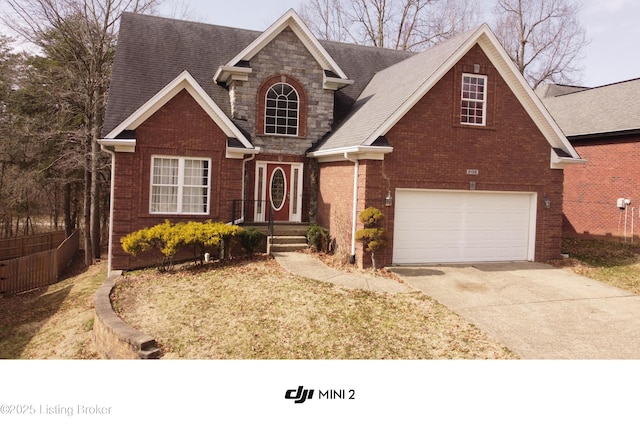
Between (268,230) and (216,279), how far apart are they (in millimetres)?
3608

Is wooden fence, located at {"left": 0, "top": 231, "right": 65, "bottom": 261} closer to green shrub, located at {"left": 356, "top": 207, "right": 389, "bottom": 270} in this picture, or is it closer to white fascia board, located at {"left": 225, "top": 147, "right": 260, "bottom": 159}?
white fascia board, located at {"left": 225, "top": 147, "right": 260, "bottom": 159}

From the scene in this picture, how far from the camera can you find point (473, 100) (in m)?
14.0

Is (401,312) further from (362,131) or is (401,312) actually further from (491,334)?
(362,131)

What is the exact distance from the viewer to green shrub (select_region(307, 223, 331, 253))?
1490 cm

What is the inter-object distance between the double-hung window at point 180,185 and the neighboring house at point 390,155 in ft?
0.10

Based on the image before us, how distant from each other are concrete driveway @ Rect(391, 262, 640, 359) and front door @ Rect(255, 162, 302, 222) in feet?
17.5

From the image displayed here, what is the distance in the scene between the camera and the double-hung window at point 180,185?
1394cm

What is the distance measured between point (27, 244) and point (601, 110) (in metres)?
27.2

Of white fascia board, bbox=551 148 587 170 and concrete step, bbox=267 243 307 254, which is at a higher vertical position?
white fascia board, bbox=551 148 587 170

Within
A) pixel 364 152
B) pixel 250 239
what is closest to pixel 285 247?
pixel 250 239

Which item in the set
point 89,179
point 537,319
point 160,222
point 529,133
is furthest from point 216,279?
point 89,179

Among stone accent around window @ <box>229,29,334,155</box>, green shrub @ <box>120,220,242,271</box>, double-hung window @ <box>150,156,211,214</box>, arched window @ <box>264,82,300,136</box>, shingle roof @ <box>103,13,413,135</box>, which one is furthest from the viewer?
arched window @ <box>264,82,300,136</box>

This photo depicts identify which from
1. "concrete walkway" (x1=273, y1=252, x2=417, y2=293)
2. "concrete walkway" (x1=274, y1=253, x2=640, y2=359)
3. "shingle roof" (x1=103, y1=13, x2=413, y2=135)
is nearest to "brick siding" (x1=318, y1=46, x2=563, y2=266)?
"concrete walkway" (x1=273, y1=252, x2=417, y2=293)

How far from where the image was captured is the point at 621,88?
2272cm
